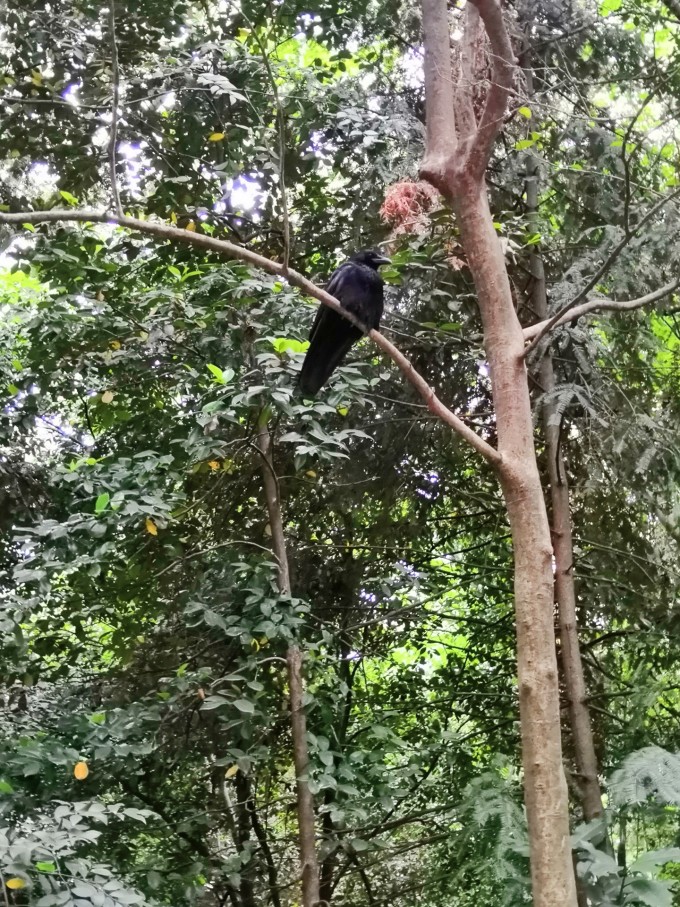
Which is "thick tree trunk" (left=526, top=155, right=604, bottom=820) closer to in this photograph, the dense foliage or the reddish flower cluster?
the dense foliage

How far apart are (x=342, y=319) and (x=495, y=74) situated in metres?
0.94

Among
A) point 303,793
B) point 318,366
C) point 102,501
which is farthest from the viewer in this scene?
point 303,793

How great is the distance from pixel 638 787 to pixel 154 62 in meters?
3.38

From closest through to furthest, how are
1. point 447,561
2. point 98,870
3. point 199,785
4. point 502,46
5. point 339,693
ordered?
1. point 98,870
2. point 502,46
3. point 339,693
4. point 199,785
5. point 447,561

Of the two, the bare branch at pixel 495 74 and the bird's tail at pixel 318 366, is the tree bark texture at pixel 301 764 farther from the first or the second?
the bare branch at pixel 495 74

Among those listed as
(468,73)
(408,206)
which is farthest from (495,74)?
(408,206)

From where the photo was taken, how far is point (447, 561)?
16.4ft

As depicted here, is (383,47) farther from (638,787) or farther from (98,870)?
(98,870)

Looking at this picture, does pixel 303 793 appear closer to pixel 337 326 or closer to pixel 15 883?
pixel 15 883

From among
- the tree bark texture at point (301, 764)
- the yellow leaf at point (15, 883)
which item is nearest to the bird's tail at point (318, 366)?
the tree bark texture at point (301, 764)

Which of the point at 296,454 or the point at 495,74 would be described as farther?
the point at 296,454

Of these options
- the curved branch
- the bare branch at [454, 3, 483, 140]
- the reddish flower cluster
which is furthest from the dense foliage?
the curved branch

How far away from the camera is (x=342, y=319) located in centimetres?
293

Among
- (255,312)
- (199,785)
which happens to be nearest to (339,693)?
(199,785)
